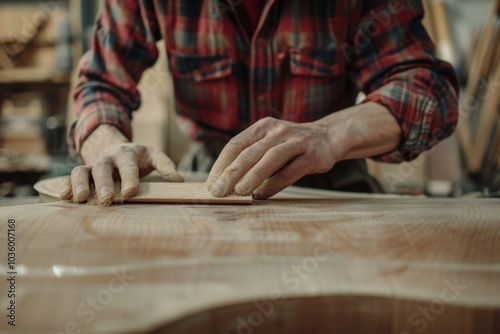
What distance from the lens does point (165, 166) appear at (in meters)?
0.85

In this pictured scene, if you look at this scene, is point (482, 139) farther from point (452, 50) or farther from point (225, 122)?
point (225, 122)

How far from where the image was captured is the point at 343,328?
0.39 m

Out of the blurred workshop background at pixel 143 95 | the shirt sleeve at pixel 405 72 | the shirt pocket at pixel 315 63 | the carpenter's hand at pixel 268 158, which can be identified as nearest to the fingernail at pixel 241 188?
the carpenter's hand at pixel 268 158

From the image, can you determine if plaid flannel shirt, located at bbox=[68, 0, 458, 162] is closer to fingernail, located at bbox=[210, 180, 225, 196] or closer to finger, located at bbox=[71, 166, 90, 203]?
finger, located at bbox=[71, 166, 90, 203]

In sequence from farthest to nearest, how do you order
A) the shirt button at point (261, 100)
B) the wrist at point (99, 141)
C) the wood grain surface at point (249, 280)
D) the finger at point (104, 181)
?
1. the shirt button at point (261, 100)
2. the wrist at point (99, 141)
3. the finger at point (104, 181)
4. the wood grain surface at point (249, 280)

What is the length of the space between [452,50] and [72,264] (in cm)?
281

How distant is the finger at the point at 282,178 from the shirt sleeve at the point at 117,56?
434 millimetres

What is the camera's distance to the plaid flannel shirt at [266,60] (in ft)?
3.50

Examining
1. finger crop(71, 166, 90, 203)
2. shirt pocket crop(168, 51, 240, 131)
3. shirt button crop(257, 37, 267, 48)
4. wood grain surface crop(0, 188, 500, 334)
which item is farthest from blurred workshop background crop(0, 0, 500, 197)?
wood grain surface crop(0, 188, 500, 334)

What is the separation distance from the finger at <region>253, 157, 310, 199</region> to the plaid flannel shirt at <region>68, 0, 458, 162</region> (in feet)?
1.13

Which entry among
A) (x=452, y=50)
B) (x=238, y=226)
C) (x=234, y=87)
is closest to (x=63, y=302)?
(x=238, y=226)

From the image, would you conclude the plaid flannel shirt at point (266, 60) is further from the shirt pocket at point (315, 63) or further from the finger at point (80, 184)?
the finger at point (80, 184)

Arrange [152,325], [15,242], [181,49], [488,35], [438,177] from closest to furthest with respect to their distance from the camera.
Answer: [152,325] < [15,242] < [181,49] < [488,35] < [438,177]

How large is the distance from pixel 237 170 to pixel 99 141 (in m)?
0.40
